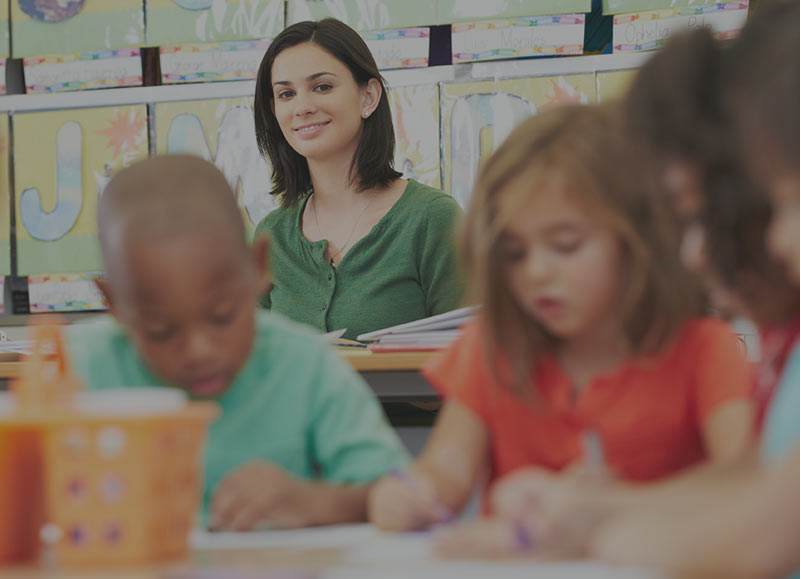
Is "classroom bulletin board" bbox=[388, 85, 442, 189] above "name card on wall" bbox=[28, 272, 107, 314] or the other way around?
above

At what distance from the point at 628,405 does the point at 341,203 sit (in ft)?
5.18

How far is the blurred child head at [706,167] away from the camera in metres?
0.65

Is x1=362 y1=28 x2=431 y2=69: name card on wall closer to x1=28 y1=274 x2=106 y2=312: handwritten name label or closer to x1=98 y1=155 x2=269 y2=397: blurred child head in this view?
x1=28 y1=274 x2=106 y2=312: handwritten name label

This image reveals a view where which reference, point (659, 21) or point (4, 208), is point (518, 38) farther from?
point (4, 208)

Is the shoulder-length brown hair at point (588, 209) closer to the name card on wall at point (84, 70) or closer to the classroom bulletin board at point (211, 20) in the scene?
the classroom bulletin board at point (211, 20)

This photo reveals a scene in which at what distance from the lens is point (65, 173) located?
9.53 ft

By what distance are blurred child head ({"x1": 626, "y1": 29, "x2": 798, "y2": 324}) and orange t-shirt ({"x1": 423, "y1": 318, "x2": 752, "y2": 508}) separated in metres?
0.12

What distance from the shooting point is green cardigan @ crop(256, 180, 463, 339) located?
2.21 meters

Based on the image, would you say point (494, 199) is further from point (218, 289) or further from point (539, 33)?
point (539, 33)

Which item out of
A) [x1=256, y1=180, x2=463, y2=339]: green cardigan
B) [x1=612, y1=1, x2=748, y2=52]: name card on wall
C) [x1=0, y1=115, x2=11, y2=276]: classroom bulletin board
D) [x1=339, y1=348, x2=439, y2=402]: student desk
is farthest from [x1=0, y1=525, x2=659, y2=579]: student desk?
[x1=0, y1=115, x2=11, y2=276]: classroom bulletin board

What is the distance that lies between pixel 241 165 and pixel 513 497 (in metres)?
2.33

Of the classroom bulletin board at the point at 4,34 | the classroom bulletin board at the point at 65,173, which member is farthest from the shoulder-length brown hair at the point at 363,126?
the classroom bulletin board at the point at 4,34

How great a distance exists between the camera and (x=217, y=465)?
862 mm

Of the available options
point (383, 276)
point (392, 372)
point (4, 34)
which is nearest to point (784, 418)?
point (392, 372)
